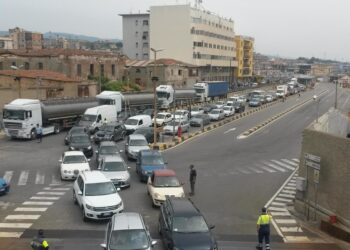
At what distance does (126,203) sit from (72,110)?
27.1 m

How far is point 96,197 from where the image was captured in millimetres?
21453

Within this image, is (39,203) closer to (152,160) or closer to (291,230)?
(152,160)

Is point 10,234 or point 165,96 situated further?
point 165,96

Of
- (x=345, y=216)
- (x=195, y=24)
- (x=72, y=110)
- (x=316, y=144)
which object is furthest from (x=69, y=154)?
(x=195, y=24)

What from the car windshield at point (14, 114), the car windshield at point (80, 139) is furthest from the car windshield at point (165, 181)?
the car windshield at point (14, 114)

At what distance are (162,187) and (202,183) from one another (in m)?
5.39

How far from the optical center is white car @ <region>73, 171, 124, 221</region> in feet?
67.8

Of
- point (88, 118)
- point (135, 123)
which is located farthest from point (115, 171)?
point (88, 118)

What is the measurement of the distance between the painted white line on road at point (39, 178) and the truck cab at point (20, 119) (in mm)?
12553

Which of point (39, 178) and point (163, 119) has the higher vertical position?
point (163, 119)

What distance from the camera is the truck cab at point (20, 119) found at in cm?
4256

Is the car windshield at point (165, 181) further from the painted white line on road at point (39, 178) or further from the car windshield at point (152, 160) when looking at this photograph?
the painted white line on road at point (39, 178)

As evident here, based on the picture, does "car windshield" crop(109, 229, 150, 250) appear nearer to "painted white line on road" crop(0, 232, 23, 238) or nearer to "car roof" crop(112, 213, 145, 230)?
"car roof" crop(112, 213, 145, 230)

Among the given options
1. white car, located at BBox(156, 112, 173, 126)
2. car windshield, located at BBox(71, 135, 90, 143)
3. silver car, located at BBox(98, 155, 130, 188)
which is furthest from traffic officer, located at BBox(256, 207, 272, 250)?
white car, located at BBox(156, 112, 173, 126)
